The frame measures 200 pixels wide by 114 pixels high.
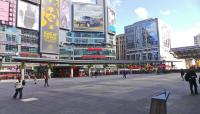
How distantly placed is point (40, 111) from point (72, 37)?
114 m

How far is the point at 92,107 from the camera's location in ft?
37.8

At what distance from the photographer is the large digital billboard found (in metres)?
84.5

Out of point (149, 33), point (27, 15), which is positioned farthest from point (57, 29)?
point (149, 33)

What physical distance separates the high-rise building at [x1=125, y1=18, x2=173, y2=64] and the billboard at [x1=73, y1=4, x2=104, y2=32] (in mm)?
37815

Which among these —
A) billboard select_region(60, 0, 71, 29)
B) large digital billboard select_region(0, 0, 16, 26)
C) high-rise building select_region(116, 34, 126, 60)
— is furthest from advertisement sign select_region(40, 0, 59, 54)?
high-rise building select_region(116, 34, 126, 60)

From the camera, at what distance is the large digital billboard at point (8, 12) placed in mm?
84500

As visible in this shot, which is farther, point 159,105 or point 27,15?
point 27,15

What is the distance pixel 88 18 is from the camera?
414 ft

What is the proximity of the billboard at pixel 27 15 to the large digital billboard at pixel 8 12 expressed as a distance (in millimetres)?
2376

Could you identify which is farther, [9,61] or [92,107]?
[9,61]

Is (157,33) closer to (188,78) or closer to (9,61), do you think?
(9,61)

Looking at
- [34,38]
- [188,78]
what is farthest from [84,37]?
[188,78]

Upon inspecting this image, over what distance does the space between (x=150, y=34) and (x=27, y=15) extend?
84.1 meters

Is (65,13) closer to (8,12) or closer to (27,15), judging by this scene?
(27,15)
